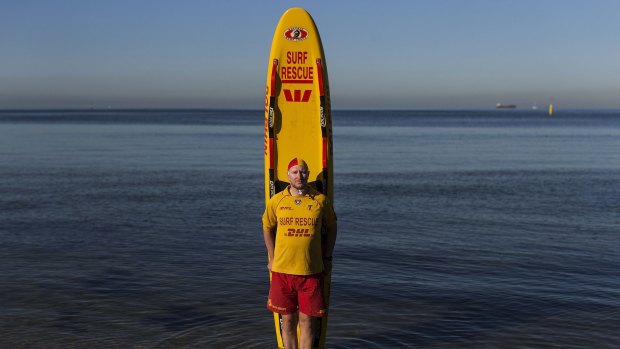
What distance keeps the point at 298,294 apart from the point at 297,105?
3105mm

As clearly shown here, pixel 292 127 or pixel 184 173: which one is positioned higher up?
pixel 292 127

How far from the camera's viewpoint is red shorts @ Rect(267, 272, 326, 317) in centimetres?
634

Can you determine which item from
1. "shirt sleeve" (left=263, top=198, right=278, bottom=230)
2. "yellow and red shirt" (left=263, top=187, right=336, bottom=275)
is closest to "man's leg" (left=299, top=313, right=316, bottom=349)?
"yellow and red shirt" (left=263, top=187, right=336, bottom=275)

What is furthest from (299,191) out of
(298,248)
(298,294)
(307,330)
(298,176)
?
(307,330)

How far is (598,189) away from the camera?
77.0ft

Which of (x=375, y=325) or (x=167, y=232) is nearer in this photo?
(x=375, y=325)

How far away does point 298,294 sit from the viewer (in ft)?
21.0

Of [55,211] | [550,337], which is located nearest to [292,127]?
[550,337]

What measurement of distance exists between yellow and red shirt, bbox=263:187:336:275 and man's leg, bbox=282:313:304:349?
0.48 meters

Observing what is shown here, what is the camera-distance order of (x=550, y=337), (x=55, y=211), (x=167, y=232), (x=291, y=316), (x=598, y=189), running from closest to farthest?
(x=291, y=316) → (x=550, y=337) → (x=167, y=232) → (x=55, y=211) → (x=598, y=189)

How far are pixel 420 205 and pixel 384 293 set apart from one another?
30.6ft

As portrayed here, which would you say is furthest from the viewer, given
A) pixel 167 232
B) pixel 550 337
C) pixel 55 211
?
pixel 55 211

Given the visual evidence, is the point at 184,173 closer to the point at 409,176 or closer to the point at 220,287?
the point at 409,176

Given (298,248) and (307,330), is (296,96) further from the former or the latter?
(307,330)
